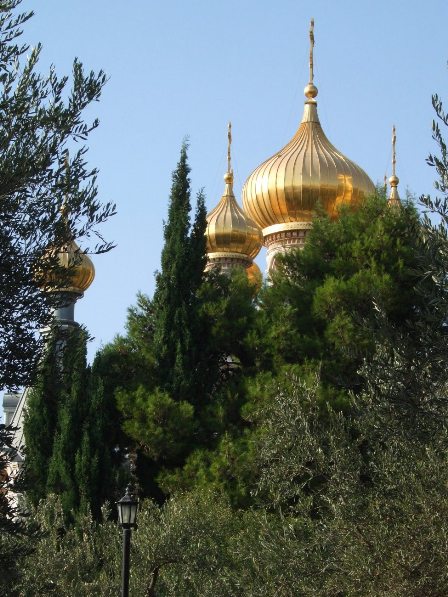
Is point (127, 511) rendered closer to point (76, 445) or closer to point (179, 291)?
point (76, 445)

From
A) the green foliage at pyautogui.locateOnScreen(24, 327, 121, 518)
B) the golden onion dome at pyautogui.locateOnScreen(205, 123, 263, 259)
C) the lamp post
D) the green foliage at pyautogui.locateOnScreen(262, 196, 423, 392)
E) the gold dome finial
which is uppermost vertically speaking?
the gold dome finial

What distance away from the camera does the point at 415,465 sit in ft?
43.8

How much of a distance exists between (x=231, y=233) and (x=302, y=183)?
15.7ft

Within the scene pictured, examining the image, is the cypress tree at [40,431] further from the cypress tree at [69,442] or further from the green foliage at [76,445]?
the cypress tree at [69,442]

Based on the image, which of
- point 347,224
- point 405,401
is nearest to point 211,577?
point 405,401

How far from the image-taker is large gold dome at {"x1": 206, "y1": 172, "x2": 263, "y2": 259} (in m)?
36.0

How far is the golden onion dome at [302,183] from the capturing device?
31.6 meters

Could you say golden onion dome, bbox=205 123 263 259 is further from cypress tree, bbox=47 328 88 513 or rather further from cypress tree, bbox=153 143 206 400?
cypress tree, bbox=47 328 88 513

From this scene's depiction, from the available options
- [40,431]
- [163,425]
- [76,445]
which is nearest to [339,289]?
[163,425]

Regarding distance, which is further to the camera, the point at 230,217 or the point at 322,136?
the point at 230,217

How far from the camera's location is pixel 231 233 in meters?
36.0

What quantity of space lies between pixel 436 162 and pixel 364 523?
15.2ft

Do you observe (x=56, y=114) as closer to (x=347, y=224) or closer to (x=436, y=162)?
(x=436, y=162)

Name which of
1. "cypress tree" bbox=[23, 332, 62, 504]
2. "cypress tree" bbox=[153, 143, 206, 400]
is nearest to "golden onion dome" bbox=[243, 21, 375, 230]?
"cypress tree" bbox=[153, 143, 206, 400]
